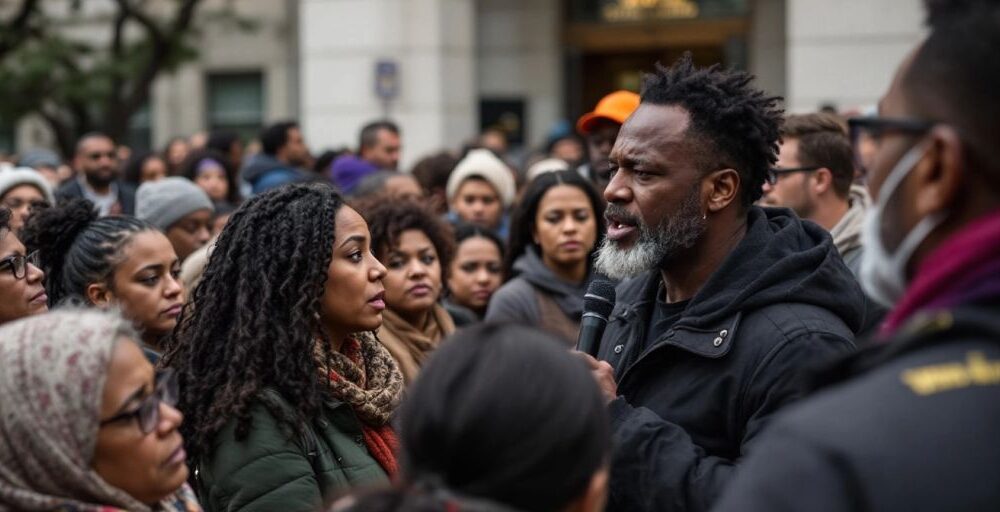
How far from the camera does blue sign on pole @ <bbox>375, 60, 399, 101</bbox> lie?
17188mm

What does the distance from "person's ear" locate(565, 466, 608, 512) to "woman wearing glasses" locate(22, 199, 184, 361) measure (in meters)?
3.17

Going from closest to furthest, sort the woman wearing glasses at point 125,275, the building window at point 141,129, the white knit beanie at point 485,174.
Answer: the woman wearing glasses at point 125,275 → the white knit beanie at point 485,174 → the building window at point 141,129

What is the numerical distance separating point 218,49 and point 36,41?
324 centimetres

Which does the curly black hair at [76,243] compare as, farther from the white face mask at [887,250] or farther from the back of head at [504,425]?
the white face mask at [887,250]

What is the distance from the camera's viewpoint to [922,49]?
2.06m

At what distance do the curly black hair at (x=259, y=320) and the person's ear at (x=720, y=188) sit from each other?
1.16m

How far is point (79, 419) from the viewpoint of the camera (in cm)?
264

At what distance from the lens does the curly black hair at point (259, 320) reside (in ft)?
11.8

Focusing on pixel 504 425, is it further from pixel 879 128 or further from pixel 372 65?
pixel 372 65

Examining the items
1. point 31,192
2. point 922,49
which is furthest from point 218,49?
point 922,49

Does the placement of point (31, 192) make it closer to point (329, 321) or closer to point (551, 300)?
point (551, 300)

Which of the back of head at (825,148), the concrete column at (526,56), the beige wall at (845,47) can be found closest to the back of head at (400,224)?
the back of head at (825,148)

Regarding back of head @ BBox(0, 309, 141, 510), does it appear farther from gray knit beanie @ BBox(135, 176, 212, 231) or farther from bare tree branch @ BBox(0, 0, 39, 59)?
bare tree branch @ BBox(0, 0, 39, 59)

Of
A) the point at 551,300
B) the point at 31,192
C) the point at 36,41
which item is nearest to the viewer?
the point at 551,300
